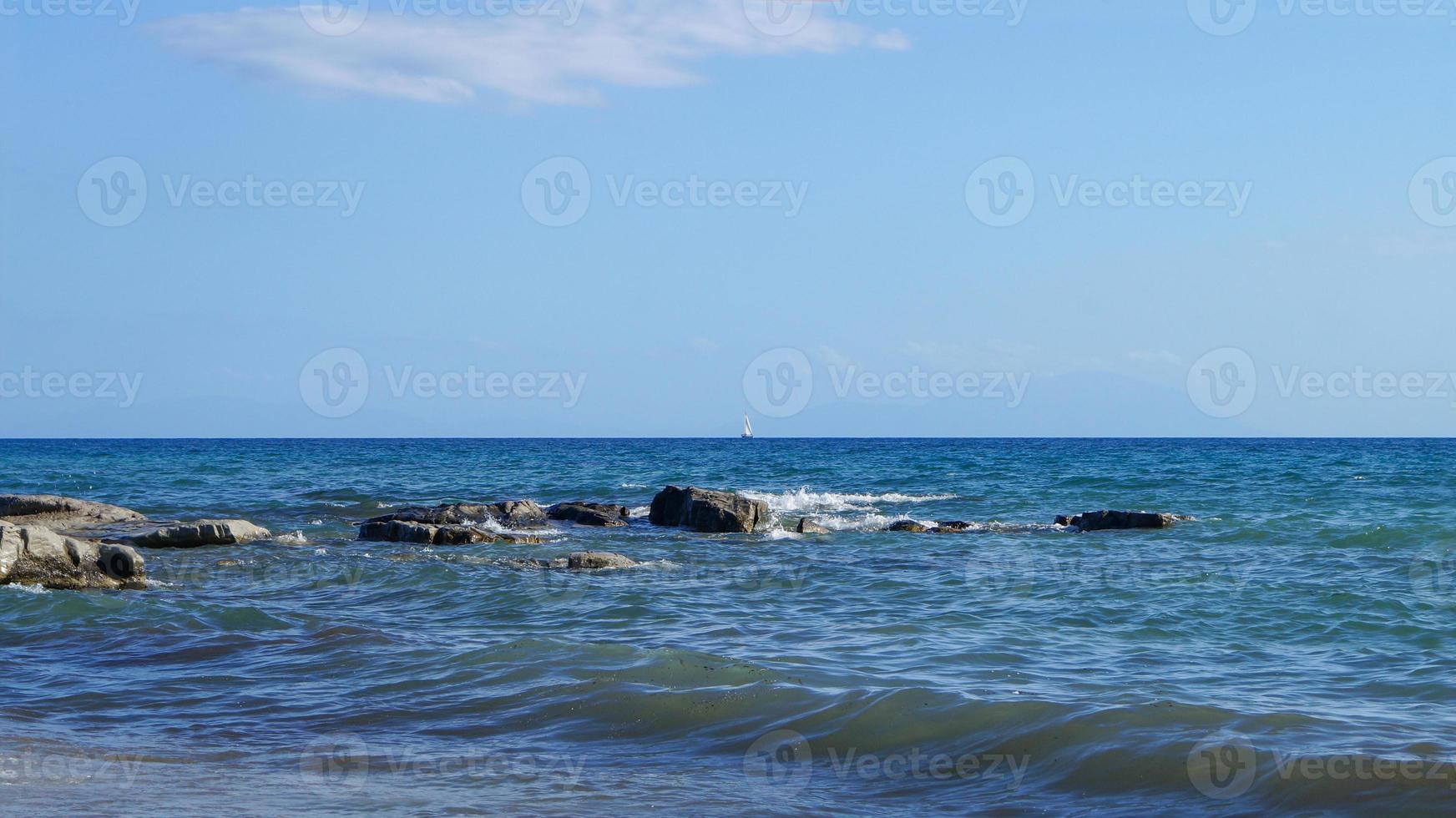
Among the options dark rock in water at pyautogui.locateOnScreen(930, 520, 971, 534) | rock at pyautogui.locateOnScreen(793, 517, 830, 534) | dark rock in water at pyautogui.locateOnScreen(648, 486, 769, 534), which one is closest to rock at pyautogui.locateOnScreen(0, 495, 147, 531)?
dark rock in water at pyautogui.locateOnScreen(648, 486, 769, 534)

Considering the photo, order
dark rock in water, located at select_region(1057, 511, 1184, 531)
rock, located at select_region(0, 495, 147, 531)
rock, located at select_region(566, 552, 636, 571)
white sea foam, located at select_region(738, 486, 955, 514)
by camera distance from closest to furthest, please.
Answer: rock, located at select_region(566, 552, 636, 571)
rock, located at select_region(0, 495, 147, 531)
dark rock in water, located at select_region(1057, 511, 1184, 531)
white sea foam, located at select_region(738, 486, 955, 514)

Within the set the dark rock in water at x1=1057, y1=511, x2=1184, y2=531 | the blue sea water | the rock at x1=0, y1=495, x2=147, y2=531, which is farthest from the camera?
the dark rock in water at x1=1057, y1=511, x2=1184, y2=531

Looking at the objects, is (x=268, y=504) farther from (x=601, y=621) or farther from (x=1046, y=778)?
(x=1046, y=778)

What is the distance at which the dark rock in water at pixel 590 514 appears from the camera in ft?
89.4

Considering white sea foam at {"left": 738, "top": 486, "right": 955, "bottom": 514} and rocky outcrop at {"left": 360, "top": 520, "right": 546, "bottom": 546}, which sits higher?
white sea foam at {"left": 738, "top": 486, "right": 955, "bottom": 514}

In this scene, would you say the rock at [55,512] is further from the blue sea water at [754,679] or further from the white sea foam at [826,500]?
the white sea foam at [826,500]

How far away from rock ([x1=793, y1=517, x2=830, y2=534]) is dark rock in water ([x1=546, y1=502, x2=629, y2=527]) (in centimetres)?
395

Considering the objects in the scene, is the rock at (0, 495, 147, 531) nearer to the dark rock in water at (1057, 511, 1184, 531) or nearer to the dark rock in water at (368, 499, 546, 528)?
the dark rock in water at (368, 499, 546, 528)

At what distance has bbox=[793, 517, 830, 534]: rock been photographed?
25.4 metres

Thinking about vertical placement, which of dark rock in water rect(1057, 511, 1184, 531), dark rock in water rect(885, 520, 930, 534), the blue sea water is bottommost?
the blue sea water

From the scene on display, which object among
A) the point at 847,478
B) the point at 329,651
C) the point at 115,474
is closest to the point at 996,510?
the point at 847,478

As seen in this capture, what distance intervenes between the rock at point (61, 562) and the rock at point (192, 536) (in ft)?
16.7

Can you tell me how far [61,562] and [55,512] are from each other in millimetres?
9637

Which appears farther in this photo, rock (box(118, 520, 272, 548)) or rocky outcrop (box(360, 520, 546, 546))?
rocky outcrop (box(360, 520, 546, 546))
